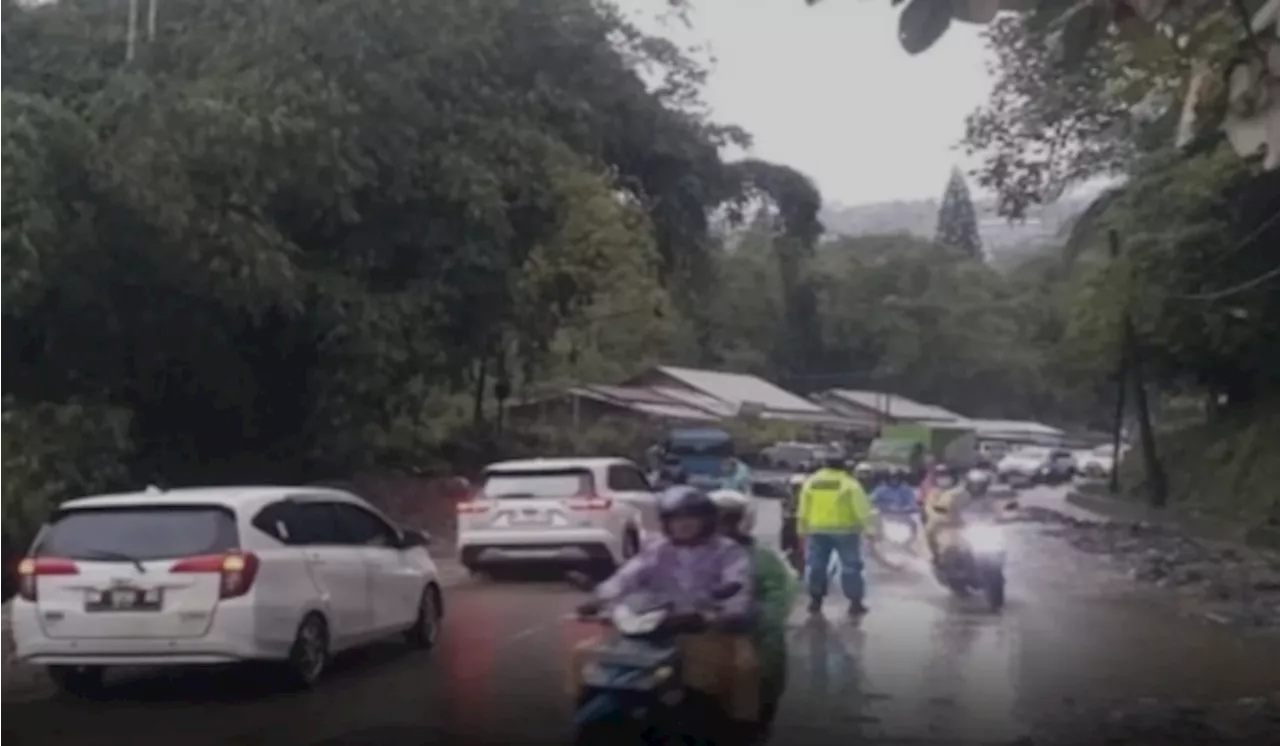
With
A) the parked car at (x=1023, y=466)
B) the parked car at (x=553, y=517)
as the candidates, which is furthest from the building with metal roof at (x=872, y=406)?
the parked car at (x=1023, y=466)

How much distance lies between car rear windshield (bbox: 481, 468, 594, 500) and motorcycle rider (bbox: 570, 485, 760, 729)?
10.7 m

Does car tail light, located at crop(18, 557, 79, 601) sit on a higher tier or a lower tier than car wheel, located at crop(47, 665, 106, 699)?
higher

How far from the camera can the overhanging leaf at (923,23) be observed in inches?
216

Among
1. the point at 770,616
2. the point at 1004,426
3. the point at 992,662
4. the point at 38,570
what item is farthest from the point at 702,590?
the point at 1004,426

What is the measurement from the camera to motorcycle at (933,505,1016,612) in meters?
20.3

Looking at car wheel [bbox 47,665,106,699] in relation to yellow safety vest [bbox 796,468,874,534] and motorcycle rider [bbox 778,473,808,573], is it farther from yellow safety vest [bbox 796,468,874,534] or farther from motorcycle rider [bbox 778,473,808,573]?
motorcycle rider [bbox 778,473,808,573]

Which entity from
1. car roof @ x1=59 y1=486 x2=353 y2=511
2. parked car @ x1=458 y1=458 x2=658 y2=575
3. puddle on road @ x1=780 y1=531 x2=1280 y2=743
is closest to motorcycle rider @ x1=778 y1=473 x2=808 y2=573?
puddle on road @ x1=780 y1=531 x2=1280 y2=743

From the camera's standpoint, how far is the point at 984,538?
66.4 ft

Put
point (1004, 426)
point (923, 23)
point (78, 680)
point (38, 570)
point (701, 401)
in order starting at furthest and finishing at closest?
point (1004, 426) < point (701, 401) < point (78, 680) < point (38, 570) < point (923, 23)

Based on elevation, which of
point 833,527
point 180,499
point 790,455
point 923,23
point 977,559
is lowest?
point 977,559

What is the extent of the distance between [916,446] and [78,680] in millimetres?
13258

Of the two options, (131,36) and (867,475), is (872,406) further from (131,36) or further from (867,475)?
(131,36)

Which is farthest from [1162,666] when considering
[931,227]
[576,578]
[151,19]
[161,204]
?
[931,227]

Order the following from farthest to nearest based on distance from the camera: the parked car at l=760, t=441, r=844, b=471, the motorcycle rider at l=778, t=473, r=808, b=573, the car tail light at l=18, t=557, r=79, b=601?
the parked car at l=760, t=441, r=844, b=471 → the motorcycle rider at l=778, t=473, r=808, b=573 → the car tail light at l=18, t=557, r=79, b=601
